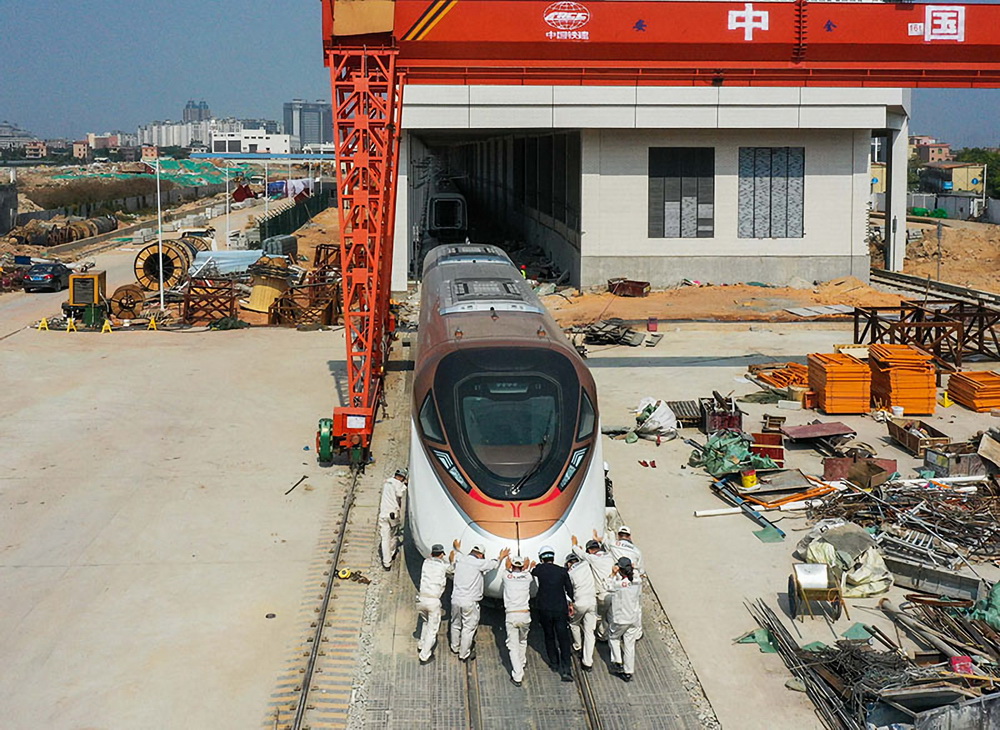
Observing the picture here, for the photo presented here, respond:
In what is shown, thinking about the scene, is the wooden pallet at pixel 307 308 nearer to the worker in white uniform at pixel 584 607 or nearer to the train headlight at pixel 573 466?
the train headlight at pixel 573 466

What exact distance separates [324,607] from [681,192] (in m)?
31.0

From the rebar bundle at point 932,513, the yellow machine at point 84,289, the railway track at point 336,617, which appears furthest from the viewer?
the yellow machine at point 84,289

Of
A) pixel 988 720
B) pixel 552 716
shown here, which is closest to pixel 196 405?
pixel 552 716

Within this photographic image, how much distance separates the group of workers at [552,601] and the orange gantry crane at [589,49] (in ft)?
30.6

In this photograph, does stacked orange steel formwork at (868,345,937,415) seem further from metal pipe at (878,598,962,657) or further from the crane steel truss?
the crane steel truss

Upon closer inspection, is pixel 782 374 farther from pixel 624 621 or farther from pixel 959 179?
pixel 959 179

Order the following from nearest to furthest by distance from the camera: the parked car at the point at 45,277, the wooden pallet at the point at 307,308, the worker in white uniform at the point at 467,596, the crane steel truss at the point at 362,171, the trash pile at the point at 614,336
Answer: the worker in white uniform at the point at 467,596 < the crane steel truss at the point at 362,171 < the trash pile at the point at 614,336 < the wooden pallet at the point at 307,308 < the parked car at the point at 45,277

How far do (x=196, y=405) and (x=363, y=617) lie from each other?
486 inches

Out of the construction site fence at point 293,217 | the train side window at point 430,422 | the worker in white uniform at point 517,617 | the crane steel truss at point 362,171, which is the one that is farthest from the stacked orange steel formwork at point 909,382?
the construction site fence at point 293,217

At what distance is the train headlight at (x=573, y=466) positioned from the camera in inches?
495

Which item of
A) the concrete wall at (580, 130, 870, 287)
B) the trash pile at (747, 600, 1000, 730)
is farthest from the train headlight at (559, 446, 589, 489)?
the concrete wall at (580, 130, 870, 287)

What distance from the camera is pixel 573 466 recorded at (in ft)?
41.9

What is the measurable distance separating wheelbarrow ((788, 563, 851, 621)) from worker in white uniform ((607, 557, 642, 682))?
8.25 feet

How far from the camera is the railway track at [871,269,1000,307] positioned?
3894 cm
